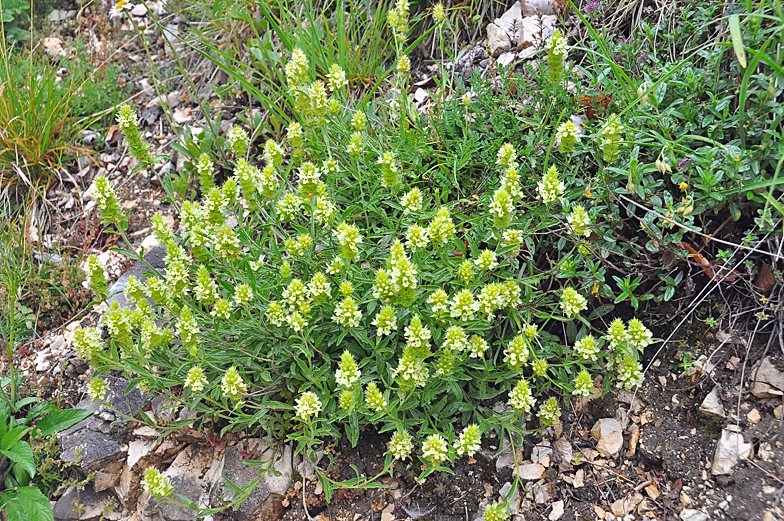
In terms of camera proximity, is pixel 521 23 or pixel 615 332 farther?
pixel 521 23

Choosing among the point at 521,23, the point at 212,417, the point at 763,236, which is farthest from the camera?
the point at 521,23

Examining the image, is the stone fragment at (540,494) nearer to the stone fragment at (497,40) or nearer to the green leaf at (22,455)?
the green leaf at (22,455)

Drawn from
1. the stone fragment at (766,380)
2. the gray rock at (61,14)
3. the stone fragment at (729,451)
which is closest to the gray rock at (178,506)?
the stone fragment at (729,451)

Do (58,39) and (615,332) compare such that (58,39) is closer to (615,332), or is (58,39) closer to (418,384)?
(418,384)

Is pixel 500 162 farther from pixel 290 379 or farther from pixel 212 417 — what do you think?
pixel 212 417

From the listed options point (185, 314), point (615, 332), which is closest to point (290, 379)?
point (185, 314)

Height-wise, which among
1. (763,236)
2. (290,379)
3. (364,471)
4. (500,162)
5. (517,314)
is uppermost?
(500,162)

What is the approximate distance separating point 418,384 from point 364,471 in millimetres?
728

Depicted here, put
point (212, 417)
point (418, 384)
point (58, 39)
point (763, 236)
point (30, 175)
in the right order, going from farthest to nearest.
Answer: point (58, 39)
point (30, 175)
point (212, 417)
point (763, 236)
point (418, 384)

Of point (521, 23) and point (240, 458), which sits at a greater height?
point (521, 23)

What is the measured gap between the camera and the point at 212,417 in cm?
333

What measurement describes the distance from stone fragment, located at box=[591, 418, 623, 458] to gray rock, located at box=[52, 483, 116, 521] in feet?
8.59

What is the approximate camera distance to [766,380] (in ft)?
8.79

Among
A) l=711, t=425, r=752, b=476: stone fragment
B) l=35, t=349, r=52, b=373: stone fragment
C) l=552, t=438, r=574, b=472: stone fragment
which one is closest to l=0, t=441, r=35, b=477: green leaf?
l=35, t=349, r=52, b=373: stone fragment
